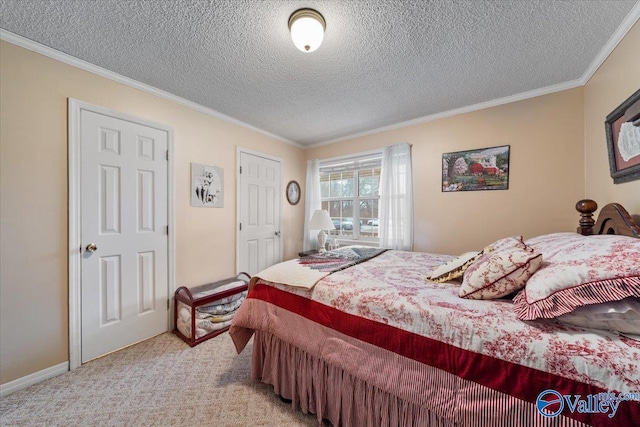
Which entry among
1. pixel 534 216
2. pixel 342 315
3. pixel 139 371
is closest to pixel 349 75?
pixel 342 315

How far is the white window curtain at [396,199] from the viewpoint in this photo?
3012 millimetres

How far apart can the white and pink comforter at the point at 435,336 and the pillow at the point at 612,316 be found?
0.11ft

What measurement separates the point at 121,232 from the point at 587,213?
12.6ft

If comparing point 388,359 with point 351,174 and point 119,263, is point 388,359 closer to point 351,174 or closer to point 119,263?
point 119,263

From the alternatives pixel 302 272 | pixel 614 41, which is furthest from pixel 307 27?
pixel 614 41

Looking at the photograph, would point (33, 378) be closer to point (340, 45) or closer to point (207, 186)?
point (207, 186)

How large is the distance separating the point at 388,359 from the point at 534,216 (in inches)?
91.3

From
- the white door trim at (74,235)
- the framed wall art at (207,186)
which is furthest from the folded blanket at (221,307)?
the framed wall art at (207,186)

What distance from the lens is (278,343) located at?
157cm

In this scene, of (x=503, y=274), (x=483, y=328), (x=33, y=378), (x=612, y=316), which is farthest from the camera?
(x=33, y=378)

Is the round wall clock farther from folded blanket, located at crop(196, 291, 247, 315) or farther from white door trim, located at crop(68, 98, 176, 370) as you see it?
white door trim, located at crop(68, 98, 176, 370)

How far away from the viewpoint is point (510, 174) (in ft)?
7.98

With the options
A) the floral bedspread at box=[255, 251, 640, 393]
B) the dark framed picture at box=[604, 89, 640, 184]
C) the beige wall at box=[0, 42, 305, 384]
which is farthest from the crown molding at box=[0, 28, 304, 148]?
the dark framed picture at box=[604, 89, 640, 184]

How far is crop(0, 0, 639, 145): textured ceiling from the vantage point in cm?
138
